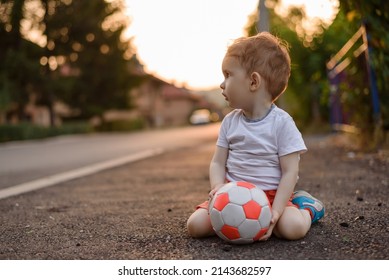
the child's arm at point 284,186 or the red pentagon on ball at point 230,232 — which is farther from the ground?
the child's arm at point 284,186

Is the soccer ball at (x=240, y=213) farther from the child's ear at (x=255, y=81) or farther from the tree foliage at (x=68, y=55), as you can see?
the tree foliage at (x=68, y=55)

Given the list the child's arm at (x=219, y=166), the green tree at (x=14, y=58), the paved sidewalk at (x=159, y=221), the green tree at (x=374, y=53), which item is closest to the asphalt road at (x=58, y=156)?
the paved sidewalk at (x=159, y=221)

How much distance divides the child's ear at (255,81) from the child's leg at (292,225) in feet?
2.14

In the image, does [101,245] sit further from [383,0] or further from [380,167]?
[383,0]

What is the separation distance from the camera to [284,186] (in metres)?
2.58

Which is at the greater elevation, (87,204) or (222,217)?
(222,217)

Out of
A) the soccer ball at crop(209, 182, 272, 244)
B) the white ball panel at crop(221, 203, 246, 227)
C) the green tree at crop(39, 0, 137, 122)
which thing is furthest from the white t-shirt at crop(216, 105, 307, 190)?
the green tree at crop(39, 0, 137, 122)

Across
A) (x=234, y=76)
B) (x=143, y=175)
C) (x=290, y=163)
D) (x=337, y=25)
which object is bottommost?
(x=143, y=175)

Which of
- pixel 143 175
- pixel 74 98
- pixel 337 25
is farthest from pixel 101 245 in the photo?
pixel 74 98

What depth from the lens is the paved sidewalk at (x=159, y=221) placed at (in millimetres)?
2289

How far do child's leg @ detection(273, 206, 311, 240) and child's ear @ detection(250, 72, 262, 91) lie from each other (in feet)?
2.14

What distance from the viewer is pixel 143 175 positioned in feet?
19.3

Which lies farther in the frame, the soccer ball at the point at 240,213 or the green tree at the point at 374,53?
the green tree at the point at 374,53
